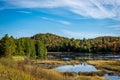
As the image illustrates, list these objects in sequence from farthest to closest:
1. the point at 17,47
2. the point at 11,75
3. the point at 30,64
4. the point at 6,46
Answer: the point at 17,47 < the point at 6,46 < the point at 30,64 < the point at 11,75

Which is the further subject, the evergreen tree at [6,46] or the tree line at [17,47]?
the tree line at [17,47]

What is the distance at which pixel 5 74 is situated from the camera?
12156 millimetres

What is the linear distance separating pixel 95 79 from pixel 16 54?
70.1 meters

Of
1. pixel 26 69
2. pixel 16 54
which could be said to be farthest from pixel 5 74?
pixel 16 54

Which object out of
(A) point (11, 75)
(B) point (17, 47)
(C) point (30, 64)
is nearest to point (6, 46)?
(B) point (17, 47)

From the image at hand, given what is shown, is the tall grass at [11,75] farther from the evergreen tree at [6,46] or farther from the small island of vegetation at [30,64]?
the evergreen tree at [6,46]

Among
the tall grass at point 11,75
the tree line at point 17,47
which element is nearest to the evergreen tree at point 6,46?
the tree line at point 17,47

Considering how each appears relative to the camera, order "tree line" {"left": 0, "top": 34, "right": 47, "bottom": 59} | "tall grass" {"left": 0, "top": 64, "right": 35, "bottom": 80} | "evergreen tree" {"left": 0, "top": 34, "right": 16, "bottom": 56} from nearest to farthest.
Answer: "tall grass" {"left": 0, "top": 64, "right": 35, "bottom": 80} < "evergreen tree" {"left": 0, "top": 34, "right": 16, "bottom": 56} < "tree line" {"left": 0, "top": 34, "right": 47, "bottom": 59}

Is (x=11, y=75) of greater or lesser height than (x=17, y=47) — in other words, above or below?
below

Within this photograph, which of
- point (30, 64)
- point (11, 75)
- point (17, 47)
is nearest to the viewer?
point (11, 75)

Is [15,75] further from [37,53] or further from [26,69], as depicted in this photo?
[37,53]

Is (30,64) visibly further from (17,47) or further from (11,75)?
(17,47)

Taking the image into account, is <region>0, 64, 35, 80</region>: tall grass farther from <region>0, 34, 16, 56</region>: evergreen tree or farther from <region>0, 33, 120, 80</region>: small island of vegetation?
<region>0, 34, 16, 56</region>: evergreen tree

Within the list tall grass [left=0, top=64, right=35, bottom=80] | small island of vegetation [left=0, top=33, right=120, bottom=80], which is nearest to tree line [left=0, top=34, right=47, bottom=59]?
small island of vegetation [left=0, top=33, right=120, bottom=80]
